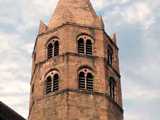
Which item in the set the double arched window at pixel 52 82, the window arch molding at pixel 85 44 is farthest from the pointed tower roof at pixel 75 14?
the double arched window at pixel 52 82

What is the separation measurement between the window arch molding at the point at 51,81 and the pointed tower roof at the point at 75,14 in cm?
417

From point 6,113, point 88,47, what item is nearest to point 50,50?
point 88,47

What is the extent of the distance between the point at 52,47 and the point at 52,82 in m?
3.12

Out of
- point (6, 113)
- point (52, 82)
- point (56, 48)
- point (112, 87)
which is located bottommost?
point (6, 113)

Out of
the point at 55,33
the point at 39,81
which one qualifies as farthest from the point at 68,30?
the point at 39,81

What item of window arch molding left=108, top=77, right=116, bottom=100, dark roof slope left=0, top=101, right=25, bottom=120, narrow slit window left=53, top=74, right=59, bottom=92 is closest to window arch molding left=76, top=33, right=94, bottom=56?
window arch molding left=108, top=77, right=116, bottom=100

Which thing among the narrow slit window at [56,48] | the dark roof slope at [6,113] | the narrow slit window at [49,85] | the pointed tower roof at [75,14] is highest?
the pointed tower roof at [75,14]

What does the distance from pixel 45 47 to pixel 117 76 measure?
5.46 meters

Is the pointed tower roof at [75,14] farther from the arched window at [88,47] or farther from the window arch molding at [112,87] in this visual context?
the window arch molding at [112,87]

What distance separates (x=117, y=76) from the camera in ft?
135

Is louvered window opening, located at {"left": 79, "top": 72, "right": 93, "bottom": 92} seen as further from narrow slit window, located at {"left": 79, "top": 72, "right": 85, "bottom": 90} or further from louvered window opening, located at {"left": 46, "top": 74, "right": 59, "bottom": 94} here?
louvered window opening, located at {"left": 46, "top": 74, "right": 59, "bottom": 94}

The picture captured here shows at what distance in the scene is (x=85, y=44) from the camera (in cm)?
4034

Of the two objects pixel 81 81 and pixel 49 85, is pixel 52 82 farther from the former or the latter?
pixel 81 81

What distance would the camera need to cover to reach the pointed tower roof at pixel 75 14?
4166 cm
